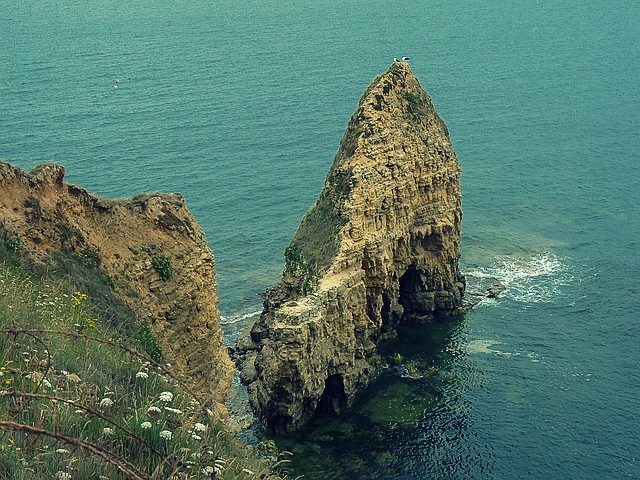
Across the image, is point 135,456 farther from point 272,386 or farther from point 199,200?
point 199,200

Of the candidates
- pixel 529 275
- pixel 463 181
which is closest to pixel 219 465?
pixel 529 275

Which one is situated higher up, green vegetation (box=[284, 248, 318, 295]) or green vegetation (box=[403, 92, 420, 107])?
green vegetation (box=[403, 92, 420, 107])

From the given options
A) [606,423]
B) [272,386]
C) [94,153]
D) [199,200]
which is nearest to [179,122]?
[94,153]

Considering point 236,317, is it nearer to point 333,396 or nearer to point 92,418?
point 333,396

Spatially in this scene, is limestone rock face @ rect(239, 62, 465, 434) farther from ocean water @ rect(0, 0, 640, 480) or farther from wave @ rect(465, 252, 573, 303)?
wave @ rect(465, 252, 573, 303)

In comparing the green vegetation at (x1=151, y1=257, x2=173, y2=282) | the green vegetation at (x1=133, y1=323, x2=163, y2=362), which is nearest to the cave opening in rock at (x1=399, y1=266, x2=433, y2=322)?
the green vegetation at (x1=151, y1=257, x2=173, y2=282)

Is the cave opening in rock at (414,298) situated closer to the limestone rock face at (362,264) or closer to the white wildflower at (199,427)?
the limestone rock face at (362,264)

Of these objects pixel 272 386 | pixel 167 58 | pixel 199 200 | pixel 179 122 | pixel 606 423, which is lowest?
pixel 606 423

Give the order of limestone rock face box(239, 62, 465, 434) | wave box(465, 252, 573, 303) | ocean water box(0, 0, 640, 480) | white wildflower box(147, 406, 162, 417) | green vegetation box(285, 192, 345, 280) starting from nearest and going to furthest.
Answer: white wildflower box(147, 406, 162, 417) < ocean water box(0, 0, 640, 480) < limestone rock face box(239, 62, 465, 434) < green vegetation box(285, 192, 345, 280) < wave box(465, 252, 573, 303)
